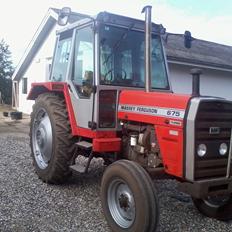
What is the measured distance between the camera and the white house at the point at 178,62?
17.0 metres

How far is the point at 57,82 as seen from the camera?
650 centimetres

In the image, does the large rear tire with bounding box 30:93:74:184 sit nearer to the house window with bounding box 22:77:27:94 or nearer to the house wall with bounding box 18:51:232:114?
the house wall with bounding box 18:51:232:114

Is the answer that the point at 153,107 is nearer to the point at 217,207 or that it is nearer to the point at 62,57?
the point at 217,207

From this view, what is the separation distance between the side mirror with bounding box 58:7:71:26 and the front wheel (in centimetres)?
295

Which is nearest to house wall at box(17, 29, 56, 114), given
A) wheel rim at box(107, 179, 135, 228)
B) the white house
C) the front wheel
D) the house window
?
the white house

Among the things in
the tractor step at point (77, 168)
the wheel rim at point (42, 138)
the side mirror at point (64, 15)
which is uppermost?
the side mirror at point (64, 15)

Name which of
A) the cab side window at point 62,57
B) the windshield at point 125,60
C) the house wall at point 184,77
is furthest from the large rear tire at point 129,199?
the house wall at point 184,77

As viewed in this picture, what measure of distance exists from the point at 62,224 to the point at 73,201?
2.92 ft

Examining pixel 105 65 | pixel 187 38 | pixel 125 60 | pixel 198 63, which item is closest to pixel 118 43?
pixel 125 60

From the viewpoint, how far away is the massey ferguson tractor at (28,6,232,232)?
4.50 metres

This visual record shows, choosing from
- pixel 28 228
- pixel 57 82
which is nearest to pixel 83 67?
pixel 57 82

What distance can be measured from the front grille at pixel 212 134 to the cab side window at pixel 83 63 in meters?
1.80

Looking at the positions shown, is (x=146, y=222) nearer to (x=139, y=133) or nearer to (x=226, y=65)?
(x=139, y=133)

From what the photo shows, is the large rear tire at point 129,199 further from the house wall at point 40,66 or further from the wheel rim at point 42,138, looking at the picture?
the house wall at point 40,66
